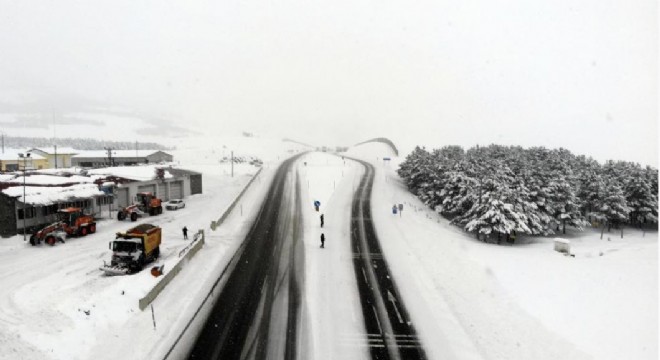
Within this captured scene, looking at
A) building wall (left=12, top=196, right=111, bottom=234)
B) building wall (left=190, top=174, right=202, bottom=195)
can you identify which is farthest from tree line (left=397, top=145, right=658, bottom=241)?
building wall (left=12, top=196, right=111, bottom=234)

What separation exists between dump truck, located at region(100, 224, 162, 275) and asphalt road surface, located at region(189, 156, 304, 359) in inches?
238

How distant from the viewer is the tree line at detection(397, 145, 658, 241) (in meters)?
39.8

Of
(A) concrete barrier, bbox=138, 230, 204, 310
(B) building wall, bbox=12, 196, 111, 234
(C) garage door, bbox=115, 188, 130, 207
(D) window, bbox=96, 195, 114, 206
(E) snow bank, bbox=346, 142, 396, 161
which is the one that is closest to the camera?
(A) concrete barrier, bbox=138, 230, 204, 310

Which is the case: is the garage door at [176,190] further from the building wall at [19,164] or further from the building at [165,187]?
the building wall at [19,164]

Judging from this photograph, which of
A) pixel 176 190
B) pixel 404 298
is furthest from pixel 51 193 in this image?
pixel 404 298

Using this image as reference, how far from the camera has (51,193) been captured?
3550 centimetres

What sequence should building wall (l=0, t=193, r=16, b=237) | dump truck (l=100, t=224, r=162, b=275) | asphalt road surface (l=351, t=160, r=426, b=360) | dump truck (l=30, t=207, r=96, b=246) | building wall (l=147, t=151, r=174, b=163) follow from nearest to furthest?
asphalt road surface (l=351, t=160, r=426, b=360)
dump truck (l=100, t=224, r=162, b=275)
dump truck (l=30, t=207, r=96, b=246)
building wall (l=0, t=193, r=16, b=237)
building wall (l=147, t=151, r=174, b=163)

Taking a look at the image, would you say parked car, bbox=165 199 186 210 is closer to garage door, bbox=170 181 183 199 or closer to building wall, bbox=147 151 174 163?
garage door, bbox=170 181 183 199

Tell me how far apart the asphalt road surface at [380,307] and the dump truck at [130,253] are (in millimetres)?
14243

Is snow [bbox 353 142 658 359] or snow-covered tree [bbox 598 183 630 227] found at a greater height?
snow-covered tree [bbox 598 183 630 227]

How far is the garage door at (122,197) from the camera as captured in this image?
45.1m

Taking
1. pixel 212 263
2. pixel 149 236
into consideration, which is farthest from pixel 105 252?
pixel 212 263

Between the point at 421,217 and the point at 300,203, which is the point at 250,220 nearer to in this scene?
the point at 300,203

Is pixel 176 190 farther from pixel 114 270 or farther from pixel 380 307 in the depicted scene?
pixel 380 307
